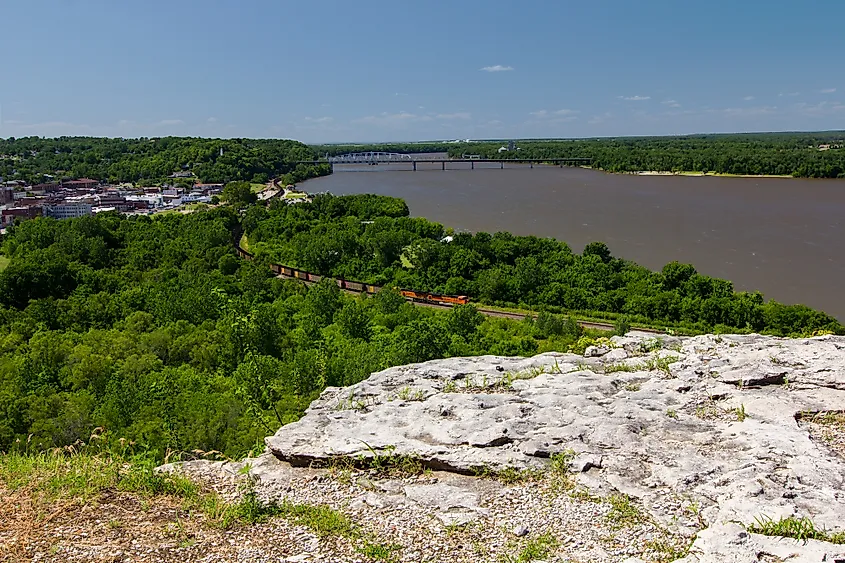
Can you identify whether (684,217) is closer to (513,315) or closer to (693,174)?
(513,315)

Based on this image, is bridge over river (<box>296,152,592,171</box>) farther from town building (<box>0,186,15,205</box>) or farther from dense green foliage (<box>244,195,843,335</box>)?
dense green foliage (<box>244,195,843,335</box>)

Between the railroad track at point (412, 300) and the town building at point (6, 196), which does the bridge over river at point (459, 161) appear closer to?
the town building at point (6, 196)

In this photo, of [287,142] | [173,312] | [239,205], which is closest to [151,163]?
[239,205]

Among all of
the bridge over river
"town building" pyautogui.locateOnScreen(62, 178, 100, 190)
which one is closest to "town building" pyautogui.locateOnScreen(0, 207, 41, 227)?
"town building" pyautogui.locateOnScreen(62, 178, 100, 190)

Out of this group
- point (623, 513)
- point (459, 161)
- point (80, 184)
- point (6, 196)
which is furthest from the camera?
point (459, 161)

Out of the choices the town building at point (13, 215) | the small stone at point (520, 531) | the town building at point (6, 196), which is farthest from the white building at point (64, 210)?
the small stone at point (520, 531)

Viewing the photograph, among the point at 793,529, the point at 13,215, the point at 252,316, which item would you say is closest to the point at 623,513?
the point at 793,529
